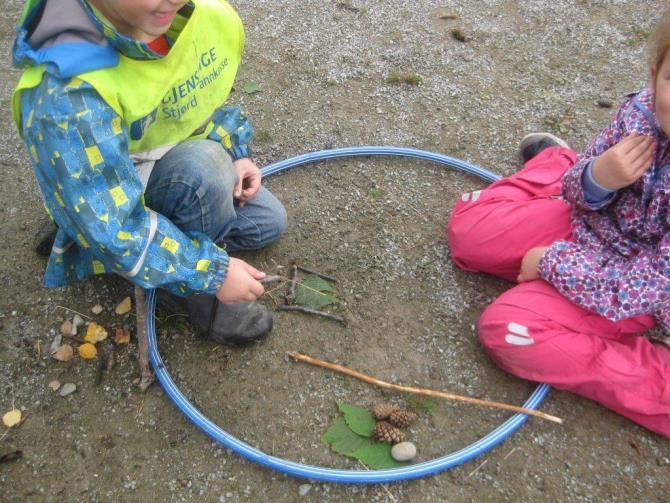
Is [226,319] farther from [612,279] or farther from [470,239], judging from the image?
[612,279]

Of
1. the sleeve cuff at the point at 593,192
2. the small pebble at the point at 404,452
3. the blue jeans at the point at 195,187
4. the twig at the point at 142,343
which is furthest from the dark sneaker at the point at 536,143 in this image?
the twig at the point at 142,343

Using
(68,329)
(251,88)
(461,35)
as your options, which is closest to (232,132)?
(68,329)

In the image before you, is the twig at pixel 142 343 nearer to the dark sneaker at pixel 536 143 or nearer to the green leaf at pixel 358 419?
the green leaf at pixel 358 419

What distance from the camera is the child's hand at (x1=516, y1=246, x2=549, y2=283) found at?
2184mm

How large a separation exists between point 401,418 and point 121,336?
1.10 metres

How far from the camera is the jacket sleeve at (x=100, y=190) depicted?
1.44 meters

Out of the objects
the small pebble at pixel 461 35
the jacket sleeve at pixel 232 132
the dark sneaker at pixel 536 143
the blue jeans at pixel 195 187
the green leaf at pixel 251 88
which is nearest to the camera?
the blue jeans at pixel 195 187

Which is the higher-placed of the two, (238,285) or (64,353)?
(238,285)

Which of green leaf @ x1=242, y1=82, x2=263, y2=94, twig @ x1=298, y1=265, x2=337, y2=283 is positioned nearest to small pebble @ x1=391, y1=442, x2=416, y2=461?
twig @ x1=298, y1=265, x2=337, y2=283

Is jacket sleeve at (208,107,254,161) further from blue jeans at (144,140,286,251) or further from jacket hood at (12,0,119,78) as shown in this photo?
jacket hood at (12,0,119,78)

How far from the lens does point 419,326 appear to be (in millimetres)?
2287

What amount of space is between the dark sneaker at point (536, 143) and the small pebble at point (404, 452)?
166 centimetres

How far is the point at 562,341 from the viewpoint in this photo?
201cm

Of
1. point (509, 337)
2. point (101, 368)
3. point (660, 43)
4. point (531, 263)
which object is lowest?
point (101, 368)
